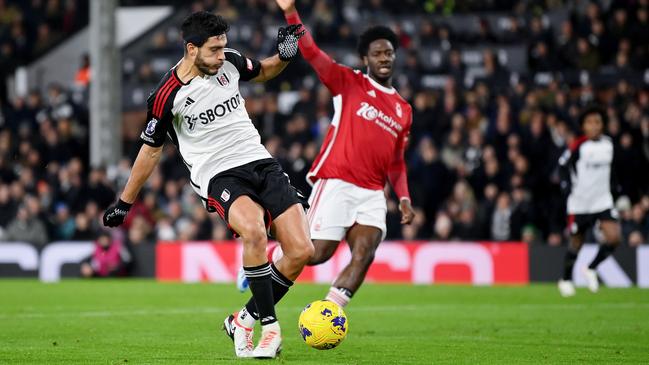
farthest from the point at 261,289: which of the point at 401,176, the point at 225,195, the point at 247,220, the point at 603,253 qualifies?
the point at 603,253

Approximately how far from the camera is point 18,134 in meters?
24.6

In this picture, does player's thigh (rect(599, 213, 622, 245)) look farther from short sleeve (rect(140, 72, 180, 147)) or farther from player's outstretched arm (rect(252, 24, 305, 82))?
short sleeve (rect(140, 72, 180, 147))

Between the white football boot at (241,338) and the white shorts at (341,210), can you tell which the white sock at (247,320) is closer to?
the white football boot at (241,338)

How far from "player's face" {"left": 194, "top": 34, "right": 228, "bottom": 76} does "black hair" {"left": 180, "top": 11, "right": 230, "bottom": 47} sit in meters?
0.04

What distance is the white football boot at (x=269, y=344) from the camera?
8.22 m

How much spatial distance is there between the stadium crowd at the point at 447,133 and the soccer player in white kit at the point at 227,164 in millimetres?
10730

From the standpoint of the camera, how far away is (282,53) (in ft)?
29.2

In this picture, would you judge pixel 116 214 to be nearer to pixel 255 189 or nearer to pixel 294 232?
pixel 255 189

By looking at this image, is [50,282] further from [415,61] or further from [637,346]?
[637,346]

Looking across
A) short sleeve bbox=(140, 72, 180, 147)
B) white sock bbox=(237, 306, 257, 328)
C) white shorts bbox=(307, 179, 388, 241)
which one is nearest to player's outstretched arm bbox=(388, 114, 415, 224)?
white shorts bbox=(307, 179, 388, 241)

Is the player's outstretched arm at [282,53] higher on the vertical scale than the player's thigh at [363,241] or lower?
higher

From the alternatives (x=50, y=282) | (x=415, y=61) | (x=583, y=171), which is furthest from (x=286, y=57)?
(x=415, y=61)

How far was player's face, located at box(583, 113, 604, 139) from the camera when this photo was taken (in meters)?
15.5

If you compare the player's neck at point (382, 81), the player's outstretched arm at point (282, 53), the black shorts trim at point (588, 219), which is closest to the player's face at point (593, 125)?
the black shorts trim at point (588, 219)
